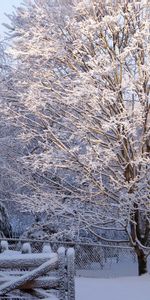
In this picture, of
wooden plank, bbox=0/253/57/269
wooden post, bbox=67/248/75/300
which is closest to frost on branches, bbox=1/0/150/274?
wooden post, bbox=67/248/75/300

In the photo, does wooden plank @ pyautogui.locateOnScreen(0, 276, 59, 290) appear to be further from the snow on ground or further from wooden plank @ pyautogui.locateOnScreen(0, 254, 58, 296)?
the snow on ground

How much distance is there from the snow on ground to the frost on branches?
1.66m

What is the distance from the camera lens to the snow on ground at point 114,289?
8.32 meters

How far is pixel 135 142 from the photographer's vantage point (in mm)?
11609

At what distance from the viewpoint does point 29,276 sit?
522 centimetres

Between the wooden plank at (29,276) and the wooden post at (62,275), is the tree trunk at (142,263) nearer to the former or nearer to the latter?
the wooden post at (62,275)

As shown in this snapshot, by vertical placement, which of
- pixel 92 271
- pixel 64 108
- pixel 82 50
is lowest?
pixel 92 271

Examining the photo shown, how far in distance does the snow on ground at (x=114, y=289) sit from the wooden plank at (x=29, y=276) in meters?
2.89

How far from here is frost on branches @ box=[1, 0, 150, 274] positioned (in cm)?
1085

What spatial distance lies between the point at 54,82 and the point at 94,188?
2774mm

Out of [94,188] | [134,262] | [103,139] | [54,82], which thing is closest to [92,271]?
[134,262]

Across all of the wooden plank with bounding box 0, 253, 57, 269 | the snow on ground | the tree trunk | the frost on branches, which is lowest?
the snow on ground

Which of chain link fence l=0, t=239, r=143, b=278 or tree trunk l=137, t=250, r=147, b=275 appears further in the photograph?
chain link fence l=0, t=239, r=143, b=278

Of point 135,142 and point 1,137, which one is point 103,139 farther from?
point 1,137
